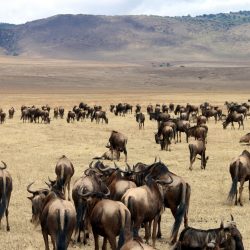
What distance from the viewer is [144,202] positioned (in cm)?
1162

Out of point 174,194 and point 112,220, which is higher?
point 112,220

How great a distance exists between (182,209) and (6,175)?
481cm

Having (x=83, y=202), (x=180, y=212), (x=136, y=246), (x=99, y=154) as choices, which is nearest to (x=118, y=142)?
(x=99, y=154)

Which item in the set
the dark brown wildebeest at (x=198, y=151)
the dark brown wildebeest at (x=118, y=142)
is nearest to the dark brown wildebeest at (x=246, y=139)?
the dark brown wildebeest at (x=198, y=151)

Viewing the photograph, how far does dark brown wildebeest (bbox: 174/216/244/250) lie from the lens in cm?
1005

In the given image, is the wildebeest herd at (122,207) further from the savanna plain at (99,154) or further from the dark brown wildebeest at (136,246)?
the savanna plain at (99,154)

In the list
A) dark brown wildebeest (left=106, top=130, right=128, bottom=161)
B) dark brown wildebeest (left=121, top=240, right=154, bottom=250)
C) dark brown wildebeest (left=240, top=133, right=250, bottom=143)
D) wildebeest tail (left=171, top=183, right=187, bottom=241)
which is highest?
dark brown wildebeest (left=121, top=240, right=154, bottom=250)

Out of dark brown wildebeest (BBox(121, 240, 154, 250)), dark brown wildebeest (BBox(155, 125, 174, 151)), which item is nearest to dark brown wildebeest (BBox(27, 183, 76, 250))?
dark brown wildebeest (BBox(121, 240, 154, 250))

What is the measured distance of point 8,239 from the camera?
13453 mm

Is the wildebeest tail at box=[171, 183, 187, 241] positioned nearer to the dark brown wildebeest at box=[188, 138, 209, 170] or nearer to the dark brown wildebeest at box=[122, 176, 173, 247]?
the dark brown wildebeest at box=[122, 176, 173, 247]

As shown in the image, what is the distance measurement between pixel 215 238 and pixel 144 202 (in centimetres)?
203

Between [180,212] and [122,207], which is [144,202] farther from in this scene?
[180,212]

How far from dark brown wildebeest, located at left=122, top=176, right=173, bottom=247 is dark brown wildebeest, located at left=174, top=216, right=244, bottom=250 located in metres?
1.31

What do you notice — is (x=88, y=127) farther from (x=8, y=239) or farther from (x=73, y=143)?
(x=8, y=239)
